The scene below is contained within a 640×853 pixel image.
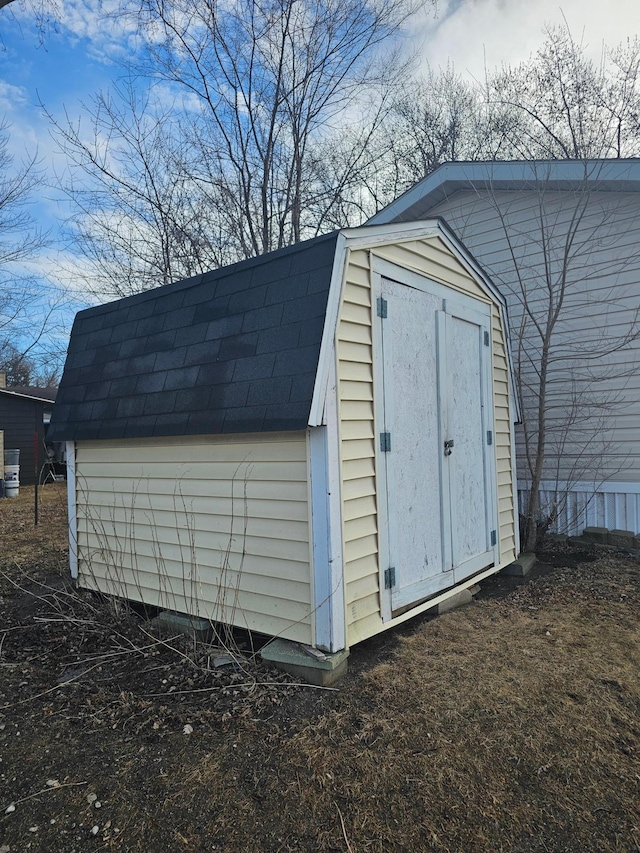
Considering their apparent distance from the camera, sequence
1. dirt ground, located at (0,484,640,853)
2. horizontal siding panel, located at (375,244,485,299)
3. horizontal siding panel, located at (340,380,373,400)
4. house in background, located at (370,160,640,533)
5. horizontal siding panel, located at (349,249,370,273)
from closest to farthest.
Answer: dirt ground, located at (0,484,640,853), horizontal siding panel, located at (340,380,373,400), horizontal siding panel, located at (349,249,370,273), horizontal siding panel, located at (375,244,485,299), house in background, located at (370,160,640,533)

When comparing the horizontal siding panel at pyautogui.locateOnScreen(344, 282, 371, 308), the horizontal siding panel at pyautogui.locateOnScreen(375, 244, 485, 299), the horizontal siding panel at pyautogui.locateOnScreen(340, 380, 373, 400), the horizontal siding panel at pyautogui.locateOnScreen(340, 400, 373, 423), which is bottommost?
the horizontal siding panel at pyautogui.locateOnScreen(340, 400, 373, 423)

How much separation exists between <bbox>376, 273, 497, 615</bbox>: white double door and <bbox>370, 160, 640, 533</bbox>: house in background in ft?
5.54

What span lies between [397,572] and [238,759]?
5.04 feet

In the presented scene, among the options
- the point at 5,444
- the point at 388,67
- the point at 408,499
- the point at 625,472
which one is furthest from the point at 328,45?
the point at 5,444

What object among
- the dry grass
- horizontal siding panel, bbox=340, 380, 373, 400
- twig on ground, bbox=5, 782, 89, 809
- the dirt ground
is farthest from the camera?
the dry grass

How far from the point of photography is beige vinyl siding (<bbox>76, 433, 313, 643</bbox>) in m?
3.13

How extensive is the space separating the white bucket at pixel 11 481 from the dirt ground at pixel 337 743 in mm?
11037

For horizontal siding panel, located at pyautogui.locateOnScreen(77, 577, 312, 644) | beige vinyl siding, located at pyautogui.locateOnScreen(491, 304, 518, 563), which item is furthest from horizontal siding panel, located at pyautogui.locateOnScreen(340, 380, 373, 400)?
beige vinyl siding, located at pyautogui.locateOnScreen(491, 304, 518, 563)

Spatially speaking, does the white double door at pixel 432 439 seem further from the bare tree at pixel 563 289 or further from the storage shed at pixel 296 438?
the bare tree at pixel 563 289

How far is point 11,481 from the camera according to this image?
44.9ft

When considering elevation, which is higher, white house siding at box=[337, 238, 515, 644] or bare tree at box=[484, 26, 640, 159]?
bare tree at box=[484, 26, 640, 159]

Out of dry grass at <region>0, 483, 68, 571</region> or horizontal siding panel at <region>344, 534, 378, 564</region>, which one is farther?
dry grass at <region>0, 483, 68, 571</region>

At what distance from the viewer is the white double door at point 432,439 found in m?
3.52

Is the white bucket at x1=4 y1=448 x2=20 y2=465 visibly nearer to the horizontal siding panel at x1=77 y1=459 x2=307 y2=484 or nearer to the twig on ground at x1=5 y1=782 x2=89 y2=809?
the horizontal siding panel at x1=77 y1=459 x2=307 y2=484
